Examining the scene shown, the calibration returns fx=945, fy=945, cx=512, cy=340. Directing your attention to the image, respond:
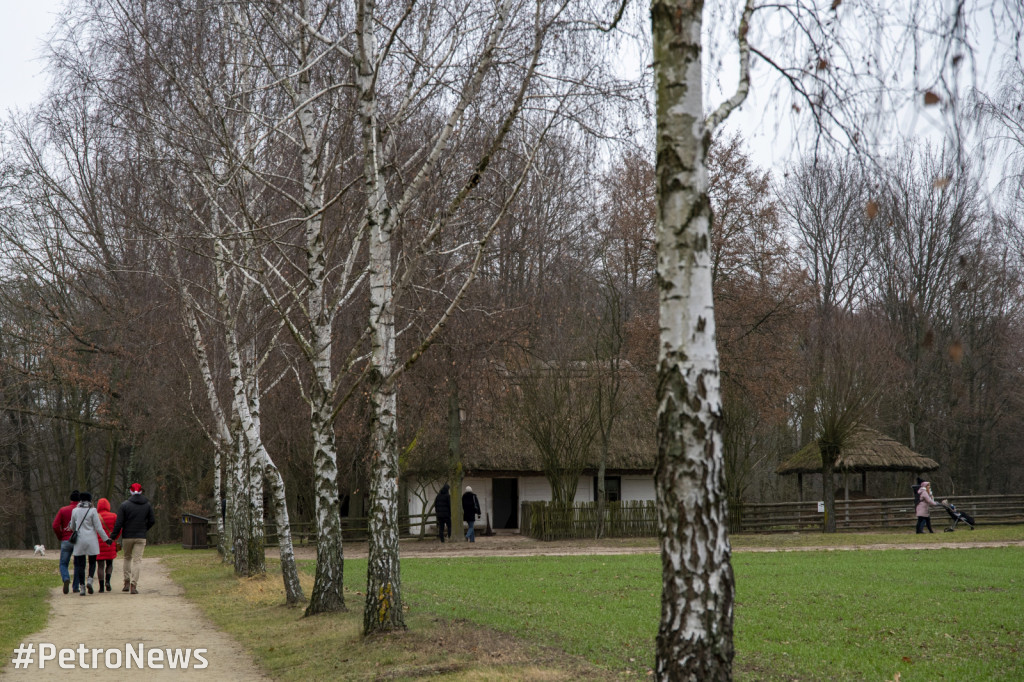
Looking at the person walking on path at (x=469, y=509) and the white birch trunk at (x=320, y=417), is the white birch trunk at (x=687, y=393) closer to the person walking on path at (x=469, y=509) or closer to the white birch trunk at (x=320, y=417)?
the white birch trunk at (x=320, y=417)

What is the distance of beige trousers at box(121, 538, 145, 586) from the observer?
1597cm

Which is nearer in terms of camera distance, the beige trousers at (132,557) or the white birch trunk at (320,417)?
the white birch trunk at (320,417)

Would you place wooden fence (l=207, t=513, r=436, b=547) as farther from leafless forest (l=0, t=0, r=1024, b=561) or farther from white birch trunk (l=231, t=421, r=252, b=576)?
white birch trunk (l=231, t=421, r=252, b=576)

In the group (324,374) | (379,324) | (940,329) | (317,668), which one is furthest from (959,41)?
(940,329)

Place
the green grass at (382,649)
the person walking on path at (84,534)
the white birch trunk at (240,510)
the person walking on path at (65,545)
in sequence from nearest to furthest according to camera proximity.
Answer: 1. the green grass at (382,649)
2. the person walking on path at (84,534)
3. the person walking on path at (65,545)
4. the white birch trunk at (240,510)

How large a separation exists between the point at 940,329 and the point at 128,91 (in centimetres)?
3447

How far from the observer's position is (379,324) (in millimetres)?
9773

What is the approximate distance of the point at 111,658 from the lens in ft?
31.2

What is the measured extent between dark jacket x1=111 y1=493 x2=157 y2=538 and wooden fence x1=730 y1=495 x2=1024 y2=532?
69.1 ft

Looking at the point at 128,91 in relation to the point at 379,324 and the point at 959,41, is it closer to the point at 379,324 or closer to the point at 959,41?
the point at 379,324

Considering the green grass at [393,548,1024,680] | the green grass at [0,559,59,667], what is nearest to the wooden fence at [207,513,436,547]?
the green grass at [0,559,59,667]

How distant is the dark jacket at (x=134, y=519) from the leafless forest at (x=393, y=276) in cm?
199

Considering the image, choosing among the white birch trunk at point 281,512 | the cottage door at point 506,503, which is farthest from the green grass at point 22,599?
the cottage door at point 506,503

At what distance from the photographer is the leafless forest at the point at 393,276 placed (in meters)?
10.0
